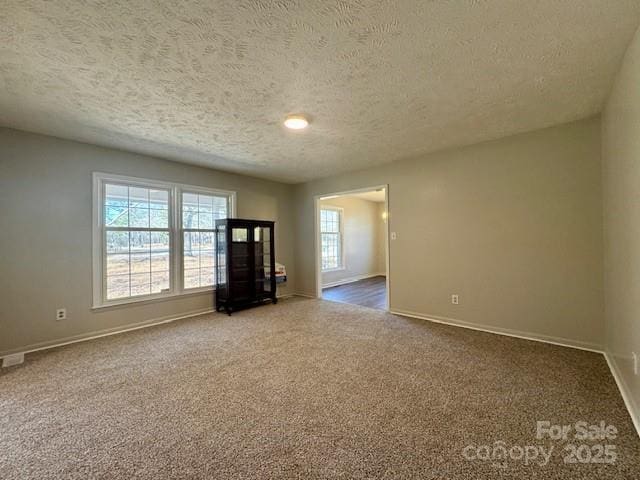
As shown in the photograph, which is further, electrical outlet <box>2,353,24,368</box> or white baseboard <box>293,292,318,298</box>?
white baseboard <box>293,292,318,298</box>

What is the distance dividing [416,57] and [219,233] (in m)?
3.89

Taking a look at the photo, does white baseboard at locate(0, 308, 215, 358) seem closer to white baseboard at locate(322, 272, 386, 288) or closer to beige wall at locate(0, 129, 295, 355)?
beige wall at locate(0, 129, 295, 355)

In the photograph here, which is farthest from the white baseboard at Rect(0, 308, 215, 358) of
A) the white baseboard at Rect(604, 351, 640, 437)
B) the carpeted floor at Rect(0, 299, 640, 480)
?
the white baseboard at Rect(604, 351, 640, 437)

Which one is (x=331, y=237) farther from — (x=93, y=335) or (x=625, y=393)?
(x=625, y=393)

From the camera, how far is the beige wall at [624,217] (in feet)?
5.56

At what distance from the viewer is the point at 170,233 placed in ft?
13.7

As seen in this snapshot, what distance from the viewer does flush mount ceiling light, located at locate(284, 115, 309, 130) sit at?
270 centimetres

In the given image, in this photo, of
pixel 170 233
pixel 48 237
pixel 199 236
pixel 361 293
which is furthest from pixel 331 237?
pixel 48 237

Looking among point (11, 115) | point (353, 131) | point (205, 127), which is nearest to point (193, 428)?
point (205, 127)

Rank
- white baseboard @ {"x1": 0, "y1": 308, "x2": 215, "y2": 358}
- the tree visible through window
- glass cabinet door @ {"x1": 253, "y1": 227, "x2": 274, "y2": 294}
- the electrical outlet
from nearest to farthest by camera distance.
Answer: the electrical outlet → white baseboard @ {"x1": 0, "y1": 308, "x2": 215, "y2": 358} → the tree visible through window → glass cabinet door @ {"x1": 253, "y1": 227, "x2": 274, "y2": 294}

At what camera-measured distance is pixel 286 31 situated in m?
1.62

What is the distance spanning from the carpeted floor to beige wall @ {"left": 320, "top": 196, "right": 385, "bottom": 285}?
14.5ft

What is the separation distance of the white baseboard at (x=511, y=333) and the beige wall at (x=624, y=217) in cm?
26

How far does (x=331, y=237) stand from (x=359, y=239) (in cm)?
121
